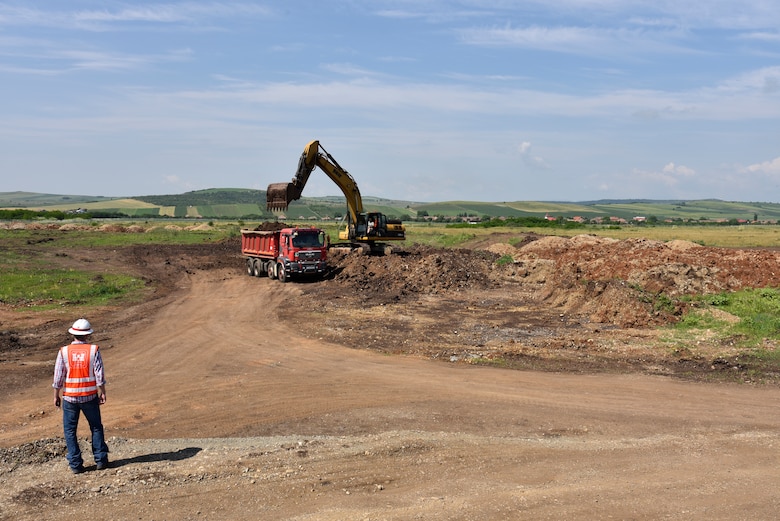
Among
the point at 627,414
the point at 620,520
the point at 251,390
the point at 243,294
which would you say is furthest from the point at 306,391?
the point at 243,294

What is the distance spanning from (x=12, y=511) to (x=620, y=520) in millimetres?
7356

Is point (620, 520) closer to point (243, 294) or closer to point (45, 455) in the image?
point (45, 455)

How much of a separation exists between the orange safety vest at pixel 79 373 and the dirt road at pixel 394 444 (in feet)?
3.79

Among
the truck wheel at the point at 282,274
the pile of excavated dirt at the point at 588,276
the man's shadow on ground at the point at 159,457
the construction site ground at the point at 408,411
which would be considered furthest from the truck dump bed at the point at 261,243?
the man's shadow on ground at the point at 159,457

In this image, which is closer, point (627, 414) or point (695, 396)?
point (627, 414)

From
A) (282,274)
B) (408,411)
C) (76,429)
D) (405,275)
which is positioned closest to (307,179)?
(282,274)

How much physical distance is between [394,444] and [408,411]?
206 centimetres

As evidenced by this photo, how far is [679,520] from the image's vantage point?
771cm

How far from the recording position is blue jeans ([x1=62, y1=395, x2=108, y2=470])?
29.4 feet

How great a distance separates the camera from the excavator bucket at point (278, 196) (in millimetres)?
32375

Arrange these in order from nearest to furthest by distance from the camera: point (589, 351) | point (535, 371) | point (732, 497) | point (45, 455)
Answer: point (732, 497) → point (45, 455) → point (535, 371) → point (589, 351)

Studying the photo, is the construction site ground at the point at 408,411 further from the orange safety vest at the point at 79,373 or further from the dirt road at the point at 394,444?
the orange safety vest at the point at 79,373

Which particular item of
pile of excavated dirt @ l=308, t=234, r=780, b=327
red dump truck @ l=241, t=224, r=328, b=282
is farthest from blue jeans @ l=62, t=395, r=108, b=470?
red dump truck @ l=241, t=224, r=328, b=282

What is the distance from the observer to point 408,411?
1219 cm
